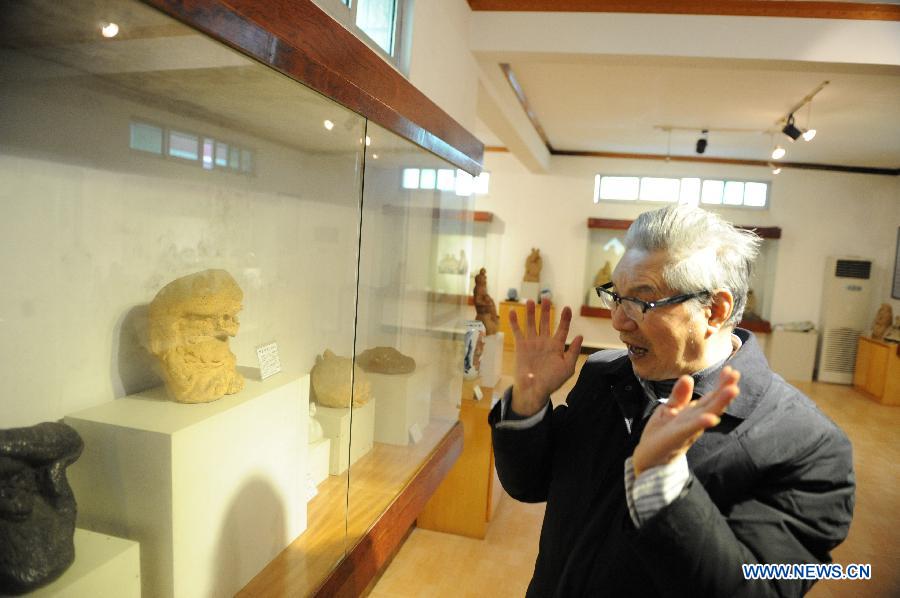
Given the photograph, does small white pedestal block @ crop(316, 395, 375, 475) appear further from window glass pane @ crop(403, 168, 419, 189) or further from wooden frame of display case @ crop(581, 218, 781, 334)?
wooden frame of display case @ crop(581, 218, 781, 334)

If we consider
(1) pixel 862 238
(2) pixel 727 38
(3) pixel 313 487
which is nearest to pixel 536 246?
(1) pixel 862 238

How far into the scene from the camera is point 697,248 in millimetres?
1106

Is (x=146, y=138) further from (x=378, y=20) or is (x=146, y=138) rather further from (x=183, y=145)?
A: (x=378, y=20)

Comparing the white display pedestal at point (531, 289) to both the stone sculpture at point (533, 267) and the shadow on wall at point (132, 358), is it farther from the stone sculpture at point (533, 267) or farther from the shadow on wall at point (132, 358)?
the shadow on wall at point (132, 358)

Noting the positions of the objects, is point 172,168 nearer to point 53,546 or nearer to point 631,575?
point 53,546

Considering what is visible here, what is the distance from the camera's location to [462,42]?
337cm

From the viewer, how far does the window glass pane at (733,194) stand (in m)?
9.27

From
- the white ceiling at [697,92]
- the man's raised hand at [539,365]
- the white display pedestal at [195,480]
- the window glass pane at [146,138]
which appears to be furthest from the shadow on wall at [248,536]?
the white ceiling at [697,92]

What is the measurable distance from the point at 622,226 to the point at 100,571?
353 inches

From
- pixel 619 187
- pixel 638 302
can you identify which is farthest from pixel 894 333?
pixel 638 302

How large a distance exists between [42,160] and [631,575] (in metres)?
1.23

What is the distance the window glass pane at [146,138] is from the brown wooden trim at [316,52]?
0.69 ft

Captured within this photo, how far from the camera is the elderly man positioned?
2.96ft

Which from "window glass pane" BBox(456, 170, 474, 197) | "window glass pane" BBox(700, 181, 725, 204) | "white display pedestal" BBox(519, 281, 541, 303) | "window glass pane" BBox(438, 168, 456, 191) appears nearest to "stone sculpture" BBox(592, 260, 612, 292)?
"white display pedestal" BBox(519, 281, 541, 303)
